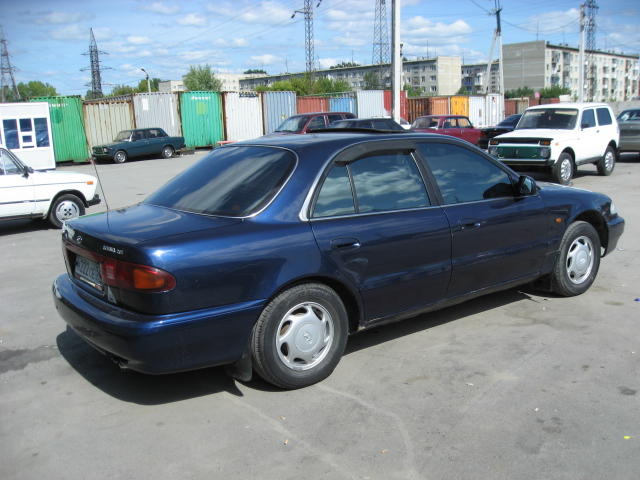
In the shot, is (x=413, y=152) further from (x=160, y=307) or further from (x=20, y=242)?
(x=20, y=242)

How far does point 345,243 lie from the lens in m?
3.92

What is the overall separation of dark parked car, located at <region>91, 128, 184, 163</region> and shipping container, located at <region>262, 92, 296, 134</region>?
683 centimetres

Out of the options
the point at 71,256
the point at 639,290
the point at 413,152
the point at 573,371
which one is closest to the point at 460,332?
the point at 573,371

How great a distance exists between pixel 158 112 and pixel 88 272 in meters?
28.5

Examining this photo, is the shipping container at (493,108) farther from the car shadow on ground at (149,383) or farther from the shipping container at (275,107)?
the car shadow on ground at (149,383)

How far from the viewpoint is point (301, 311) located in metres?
3.87

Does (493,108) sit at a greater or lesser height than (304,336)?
greater

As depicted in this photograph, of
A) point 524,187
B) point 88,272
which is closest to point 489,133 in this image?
point 524,187

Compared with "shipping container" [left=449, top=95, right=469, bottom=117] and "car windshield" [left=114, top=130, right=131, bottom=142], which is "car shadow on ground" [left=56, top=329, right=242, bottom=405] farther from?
"shipping container" [left=449, top=95, right=469, bottom=117]

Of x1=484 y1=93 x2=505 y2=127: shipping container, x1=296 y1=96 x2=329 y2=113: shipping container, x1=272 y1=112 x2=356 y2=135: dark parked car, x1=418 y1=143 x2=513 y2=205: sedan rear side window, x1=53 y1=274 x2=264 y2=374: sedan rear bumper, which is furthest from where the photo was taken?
x1=484 y1=93 x2=505 y2=127: shipping container

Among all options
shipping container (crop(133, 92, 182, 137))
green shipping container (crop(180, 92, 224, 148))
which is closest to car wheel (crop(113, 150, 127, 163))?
shipping container (crop(133, 92, 182, 137))

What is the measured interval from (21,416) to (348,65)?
151661 millimetres

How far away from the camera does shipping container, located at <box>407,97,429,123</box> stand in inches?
1654

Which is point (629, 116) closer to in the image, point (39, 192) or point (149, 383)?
point (39, 192)
